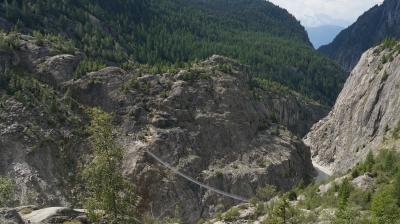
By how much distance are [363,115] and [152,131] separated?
47.3 m

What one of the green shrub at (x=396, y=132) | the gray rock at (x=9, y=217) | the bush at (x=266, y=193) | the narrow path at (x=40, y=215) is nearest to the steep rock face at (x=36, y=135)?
the bush at (x=266, y=193)

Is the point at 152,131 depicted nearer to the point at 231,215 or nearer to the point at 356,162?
the point at 356,162

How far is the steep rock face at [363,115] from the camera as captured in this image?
110 metres

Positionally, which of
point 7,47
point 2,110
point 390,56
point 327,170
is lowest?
point 327,170

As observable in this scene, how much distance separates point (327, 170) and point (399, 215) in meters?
94.2

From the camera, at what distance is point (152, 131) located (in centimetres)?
11750

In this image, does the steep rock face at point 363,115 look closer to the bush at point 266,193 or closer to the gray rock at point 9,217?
the bush at point 266,193

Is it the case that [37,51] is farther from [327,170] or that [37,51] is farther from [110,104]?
[327,170]

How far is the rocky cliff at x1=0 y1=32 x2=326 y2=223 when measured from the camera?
10244cm

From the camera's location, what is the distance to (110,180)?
51188mm

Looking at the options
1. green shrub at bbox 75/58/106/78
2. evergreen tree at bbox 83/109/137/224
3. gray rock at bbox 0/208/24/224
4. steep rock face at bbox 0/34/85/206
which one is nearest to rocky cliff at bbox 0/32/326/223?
steep rock face at bbox 0/34/85/206

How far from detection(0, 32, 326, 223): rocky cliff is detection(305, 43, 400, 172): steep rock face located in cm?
1396

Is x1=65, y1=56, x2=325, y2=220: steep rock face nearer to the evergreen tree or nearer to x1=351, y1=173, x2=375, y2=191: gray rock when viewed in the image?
x1=351, y1=173, x2=375, y2=191: gray rock

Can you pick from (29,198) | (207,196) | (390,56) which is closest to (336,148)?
(390,56)
